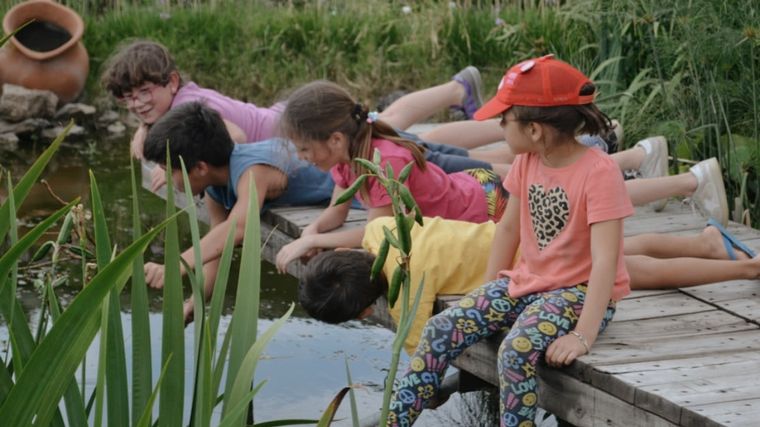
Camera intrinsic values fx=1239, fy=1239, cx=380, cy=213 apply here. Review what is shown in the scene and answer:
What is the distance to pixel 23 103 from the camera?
8.02 meters

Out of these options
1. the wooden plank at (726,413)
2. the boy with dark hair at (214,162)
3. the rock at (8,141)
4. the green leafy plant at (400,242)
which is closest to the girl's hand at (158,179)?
the boy with dark hair at (214,162)

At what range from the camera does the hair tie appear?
3784 mm

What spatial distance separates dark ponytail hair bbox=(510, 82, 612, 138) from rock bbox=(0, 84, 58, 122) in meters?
5.71

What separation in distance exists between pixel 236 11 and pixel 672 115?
5152mm

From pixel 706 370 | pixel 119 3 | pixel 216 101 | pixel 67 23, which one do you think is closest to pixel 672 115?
pixel 216 101

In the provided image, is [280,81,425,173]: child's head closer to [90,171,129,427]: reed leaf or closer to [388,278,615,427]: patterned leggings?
[388,278,615,427]: patterned leggings

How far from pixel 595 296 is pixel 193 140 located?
1.81m

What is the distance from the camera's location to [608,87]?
18.1 feet

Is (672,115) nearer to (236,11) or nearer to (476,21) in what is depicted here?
(476,21)

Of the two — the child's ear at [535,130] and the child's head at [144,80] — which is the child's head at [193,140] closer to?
the child's head at [144,80]

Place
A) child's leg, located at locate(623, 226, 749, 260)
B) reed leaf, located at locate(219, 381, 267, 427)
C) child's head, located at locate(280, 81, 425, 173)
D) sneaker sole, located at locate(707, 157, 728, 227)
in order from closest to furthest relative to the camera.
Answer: reed leaf, located at locate(219, 381, 267, 427) < child's leg, located at locate(623, 226, 749, 260) < child's head, located at locate(280, 81, 425, 173) < sneaker sole, located at locate(707, 157, 728, 227)

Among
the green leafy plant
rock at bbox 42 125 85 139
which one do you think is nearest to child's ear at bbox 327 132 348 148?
the green leafy plant

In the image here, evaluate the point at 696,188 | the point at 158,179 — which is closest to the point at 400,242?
the point at 696,188

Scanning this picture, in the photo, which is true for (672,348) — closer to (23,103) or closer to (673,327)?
(673,327)
